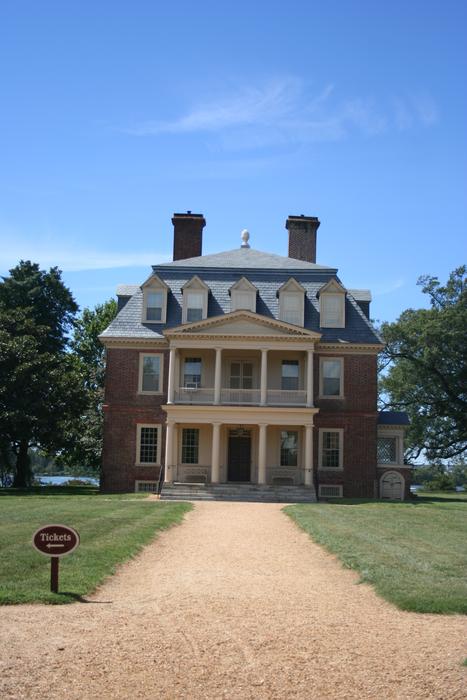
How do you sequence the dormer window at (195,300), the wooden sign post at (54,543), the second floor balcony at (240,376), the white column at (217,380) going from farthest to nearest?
the dormer window at (195,300)
the second floor balcony at (240,376)
the white column at (217,380)
the wooden sign post at (54,543)

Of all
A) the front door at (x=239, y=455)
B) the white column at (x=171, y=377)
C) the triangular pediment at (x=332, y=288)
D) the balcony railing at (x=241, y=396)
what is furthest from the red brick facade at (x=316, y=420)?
the front door at (x=239, y=455)

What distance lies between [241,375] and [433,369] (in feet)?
54.5

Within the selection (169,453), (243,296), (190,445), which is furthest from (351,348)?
(169,453)

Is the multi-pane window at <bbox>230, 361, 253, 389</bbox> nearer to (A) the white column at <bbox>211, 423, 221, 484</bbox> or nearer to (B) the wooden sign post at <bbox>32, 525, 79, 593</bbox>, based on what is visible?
(A) the white column at <bbox>211, 423, 221, 484</bbox>

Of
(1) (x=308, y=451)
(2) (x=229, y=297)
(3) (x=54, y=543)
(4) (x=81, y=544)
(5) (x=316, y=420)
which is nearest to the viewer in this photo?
(3) (x=54, y=543)

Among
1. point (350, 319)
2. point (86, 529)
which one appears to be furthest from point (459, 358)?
point (86, 529)

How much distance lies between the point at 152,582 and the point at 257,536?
6827 millimetres

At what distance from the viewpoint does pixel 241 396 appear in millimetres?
35188

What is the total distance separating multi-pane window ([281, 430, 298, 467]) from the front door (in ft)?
5.13

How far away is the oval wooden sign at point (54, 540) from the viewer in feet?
32.9

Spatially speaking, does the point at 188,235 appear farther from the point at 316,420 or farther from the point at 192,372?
the point at 316,420

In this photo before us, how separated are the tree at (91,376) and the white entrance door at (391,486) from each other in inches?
682

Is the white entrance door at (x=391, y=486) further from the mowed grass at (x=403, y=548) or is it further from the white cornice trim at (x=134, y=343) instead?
the white cornice trim at (x=134, y=343)

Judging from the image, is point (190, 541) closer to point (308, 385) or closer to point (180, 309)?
point (308, 385)
